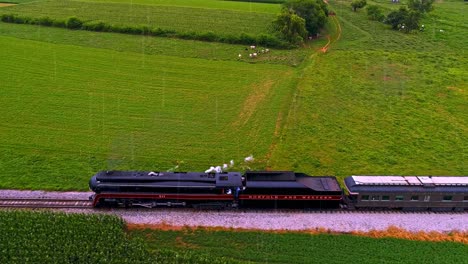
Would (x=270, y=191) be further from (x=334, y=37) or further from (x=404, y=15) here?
(x=404, y=15)

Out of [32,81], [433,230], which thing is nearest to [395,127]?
[433,230]

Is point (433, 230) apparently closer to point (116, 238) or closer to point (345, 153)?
point (345, 153)

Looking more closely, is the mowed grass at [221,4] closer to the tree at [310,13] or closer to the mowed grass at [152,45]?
the tree at [310,13]

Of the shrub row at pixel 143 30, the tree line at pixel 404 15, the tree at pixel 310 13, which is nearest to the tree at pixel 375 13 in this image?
the tree line at pixel 404 15

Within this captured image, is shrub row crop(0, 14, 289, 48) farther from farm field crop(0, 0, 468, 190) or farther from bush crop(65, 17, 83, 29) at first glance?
farm field crop(0, 0, 468, 190)

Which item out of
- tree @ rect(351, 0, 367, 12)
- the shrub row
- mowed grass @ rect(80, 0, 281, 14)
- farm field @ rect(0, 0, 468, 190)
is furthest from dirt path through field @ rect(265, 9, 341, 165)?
mowed grass @ rect(80, 0, 281, 14)

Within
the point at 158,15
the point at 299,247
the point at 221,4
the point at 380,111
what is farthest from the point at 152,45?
the point at 299,247
